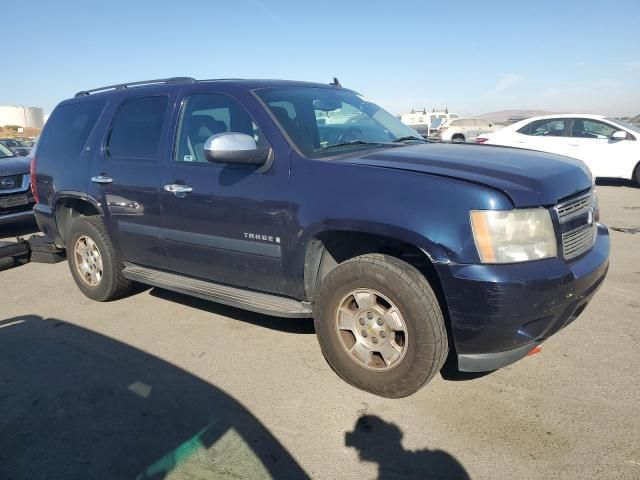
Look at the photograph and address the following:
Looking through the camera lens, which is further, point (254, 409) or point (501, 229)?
point (254, 409)

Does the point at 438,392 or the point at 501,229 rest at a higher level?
the point at 501,229

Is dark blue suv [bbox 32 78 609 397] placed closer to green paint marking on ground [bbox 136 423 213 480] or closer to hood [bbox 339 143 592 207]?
hood [bbox 339 143 592 207]

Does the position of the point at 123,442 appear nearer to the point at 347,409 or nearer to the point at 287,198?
the point at 347,409

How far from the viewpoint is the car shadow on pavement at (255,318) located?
3.98 m

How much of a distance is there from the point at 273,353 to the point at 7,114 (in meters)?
108

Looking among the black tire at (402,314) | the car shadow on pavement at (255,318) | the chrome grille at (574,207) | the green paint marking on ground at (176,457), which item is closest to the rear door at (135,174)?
the car shadow on pavement at (255,318)

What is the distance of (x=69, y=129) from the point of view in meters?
4.93

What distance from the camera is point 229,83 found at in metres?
3.64

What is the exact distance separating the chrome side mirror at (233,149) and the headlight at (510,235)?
4.72 feet

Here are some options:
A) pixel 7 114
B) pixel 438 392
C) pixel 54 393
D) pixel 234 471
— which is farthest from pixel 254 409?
pixel 7 114

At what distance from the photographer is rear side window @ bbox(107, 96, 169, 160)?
4.01 meters

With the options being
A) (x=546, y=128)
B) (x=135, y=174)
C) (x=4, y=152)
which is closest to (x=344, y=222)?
(x=135, y=174)

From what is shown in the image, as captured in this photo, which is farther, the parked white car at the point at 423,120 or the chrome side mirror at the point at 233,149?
the parked white car at the point at 423,120

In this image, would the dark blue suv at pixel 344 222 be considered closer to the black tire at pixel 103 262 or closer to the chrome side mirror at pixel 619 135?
the black tire at pixel 103 262
